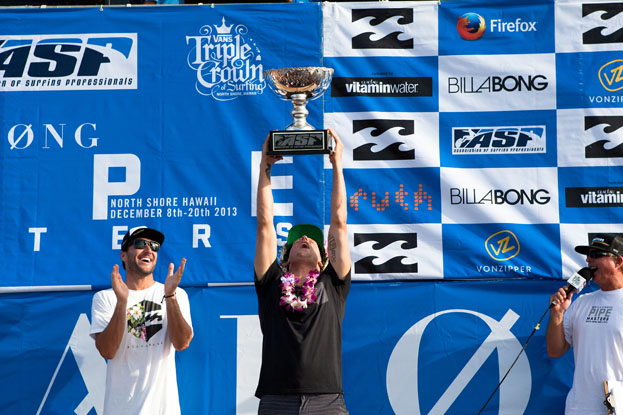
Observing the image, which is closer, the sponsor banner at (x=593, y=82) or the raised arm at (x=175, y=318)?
the raised arm at (x=175, y=318)

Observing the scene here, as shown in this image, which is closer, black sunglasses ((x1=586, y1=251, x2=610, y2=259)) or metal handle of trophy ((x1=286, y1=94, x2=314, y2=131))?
metal handle of trophy ((x1=286, y1=94, x2=314, y2=131))

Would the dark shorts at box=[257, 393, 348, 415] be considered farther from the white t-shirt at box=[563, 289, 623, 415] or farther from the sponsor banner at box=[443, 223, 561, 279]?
the sponsor banner at box=[443, 223, 561, 279]

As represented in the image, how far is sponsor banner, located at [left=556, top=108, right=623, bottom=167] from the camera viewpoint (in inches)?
191

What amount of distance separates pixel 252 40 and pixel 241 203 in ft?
3.12

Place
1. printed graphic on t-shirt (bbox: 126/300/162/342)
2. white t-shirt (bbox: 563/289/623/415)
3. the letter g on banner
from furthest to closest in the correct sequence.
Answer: the letter g on banner → white t-shirt (bbox: 563/289/623/415) → printed graphic on t-shirt (bbox: 126/300/162/342)

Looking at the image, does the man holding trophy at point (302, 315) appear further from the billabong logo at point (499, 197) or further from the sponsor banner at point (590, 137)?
the sponsor banner at point (590, 137)

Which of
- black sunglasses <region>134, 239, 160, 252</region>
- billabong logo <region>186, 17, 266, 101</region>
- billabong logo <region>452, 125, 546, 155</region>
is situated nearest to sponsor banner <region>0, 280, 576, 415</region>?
black sunglasses <region>134, 239, 160, 252</region>

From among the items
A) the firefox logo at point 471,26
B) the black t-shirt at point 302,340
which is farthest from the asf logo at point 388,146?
the black t-shirt at point 302,340

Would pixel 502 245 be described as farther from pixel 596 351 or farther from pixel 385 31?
pixel 385 31

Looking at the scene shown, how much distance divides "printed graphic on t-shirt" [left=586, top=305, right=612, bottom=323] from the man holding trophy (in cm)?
138

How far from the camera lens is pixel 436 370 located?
4.76 metres

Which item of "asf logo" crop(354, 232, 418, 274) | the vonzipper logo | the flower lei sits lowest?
the flower lei

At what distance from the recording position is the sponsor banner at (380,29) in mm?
4961

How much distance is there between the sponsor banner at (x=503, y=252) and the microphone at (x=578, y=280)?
348 mm
